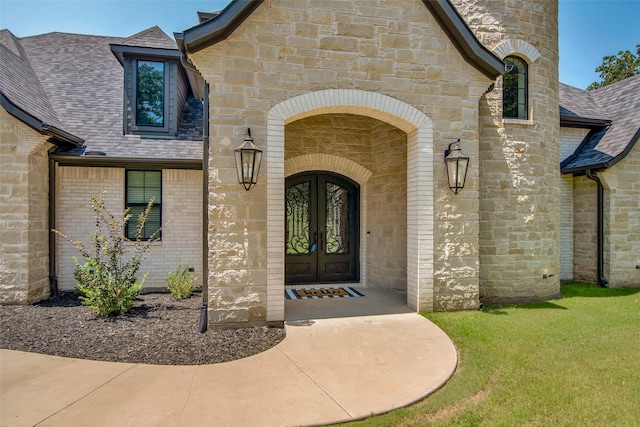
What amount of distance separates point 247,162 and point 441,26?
4.36 metres

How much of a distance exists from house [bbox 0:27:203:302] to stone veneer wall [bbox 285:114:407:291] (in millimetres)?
2781

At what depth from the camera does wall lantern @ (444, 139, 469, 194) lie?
19.8 ft

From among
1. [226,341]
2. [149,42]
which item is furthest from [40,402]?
[149,42]

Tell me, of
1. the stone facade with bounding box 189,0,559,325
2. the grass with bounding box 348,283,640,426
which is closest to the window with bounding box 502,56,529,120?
the stone facade with bounding box 189,0,559,325

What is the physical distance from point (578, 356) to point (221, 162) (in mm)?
5821

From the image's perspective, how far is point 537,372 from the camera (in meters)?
4.20

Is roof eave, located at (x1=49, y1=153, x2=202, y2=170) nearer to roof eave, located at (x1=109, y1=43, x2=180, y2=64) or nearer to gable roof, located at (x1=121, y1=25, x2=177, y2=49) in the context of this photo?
roof eave, located at (x1=109, y1=43, x2=180, y2=64)

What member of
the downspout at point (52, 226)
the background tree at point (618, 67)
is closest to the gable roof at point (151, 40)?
the downspout at point (52, 226)

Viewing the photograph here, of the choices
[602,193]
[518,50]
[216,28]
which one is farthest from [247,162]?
[602,193]

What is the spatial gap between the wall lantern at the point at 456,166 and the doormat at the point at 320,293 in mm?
3127

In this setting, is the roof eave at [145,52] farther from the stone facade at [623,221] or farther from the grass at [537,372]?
the stone facade at [623,221]

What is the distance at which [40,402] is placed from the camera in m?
3.41

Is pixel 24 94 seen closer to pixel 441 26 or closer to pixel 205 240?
pixel 205 240

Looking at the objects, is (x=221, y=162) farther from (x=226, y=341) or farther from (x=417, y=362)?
(x=417, y=362)
